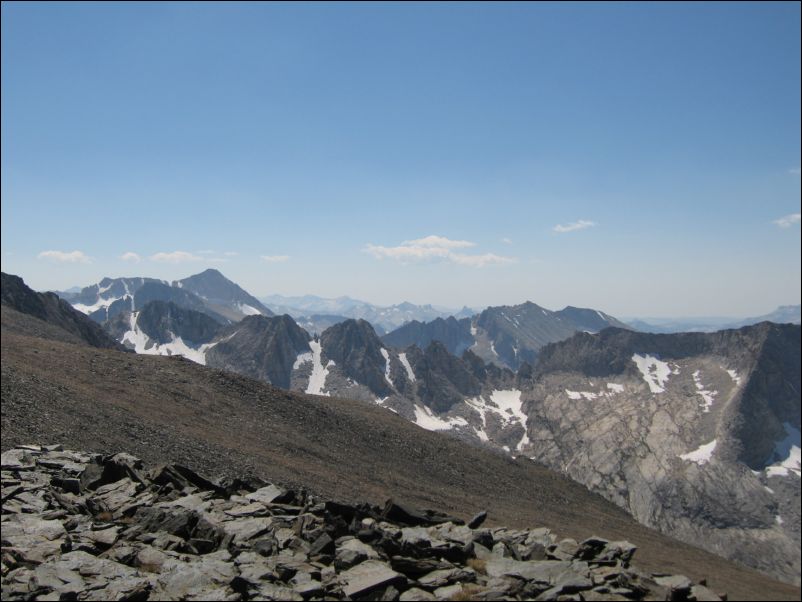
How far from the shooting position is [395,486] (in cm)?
6212

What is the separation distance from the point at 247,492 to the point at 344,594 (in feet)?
40.9

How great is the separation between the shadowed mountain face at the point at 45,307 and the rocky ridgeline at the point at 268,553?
478 ft

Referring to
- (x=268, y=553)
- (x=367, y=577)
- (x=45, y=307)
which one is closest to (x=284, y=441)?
(x=268, y=553)

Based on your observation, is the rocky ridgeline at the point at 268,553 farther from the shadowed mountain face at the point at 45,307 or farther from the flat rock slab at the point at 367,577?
the shadowed mountain face at the point at 45,307

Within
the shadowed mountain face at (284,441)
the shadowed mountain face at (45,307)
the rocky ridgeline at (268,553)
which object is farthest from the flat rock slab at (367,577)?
the shadowed mountain face at (45,307)

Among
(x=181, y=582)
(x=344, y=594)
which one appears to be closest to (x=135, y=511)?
(x=181, y=582)

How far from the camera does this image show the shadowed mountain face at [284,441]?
161 ft

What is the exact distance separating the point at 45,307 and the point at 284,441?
131m

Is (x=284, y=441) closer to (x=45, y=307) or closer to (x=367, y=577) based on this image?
(x=367, y=577)

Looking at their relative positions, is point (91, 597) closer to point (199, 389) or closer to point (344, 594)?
point (344, 594)

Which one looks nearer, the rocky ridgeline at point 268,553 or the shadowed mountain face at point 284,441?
the rocky ridgeline at point 268,553

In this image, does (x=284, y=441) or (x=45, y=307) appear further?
(x=45, y=307)

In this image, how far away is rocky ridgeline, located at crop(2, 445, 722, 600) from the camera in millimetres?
16516

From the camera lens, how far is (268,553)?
1859 centimetres
